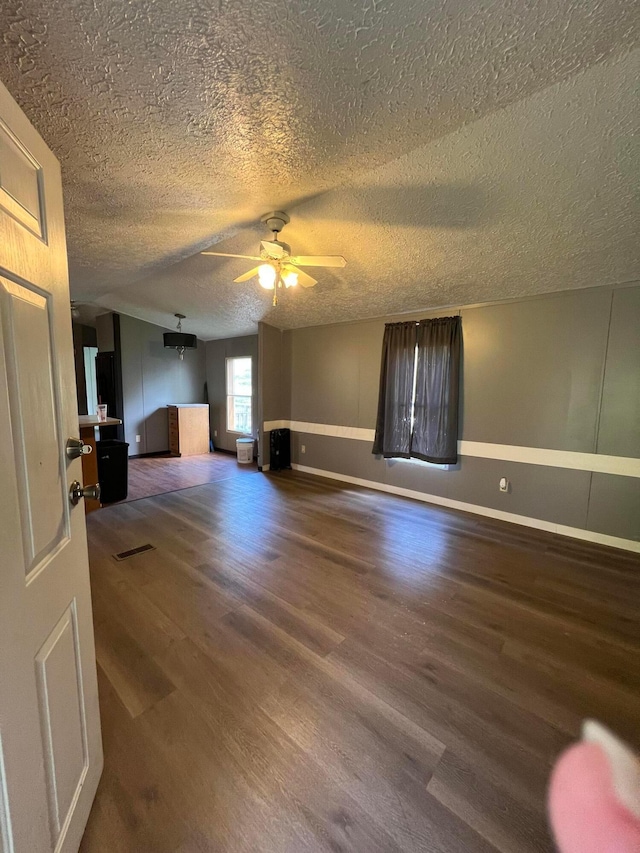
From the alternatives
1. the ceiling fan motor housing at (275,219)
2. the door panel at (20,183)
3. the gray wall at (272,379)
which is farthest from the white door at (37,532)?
the gray wall at (272,379)

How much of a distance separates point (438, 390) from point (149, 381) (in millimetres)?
5448

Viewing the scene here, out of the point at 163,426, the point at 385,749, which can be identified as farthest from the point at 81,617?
the point at 163,426

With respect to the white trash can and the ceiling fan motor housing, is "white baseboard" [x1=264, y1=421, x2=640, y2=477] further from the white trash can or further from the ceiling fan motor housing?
the white trash can

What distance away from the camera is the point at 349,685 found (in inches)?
64.5

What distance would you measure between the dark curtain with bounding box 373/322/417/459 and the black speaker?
6.29ft

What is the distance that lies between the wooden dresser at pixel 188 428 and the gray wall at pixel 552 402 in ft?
13.4

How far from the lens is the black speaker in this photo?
569 centimetres

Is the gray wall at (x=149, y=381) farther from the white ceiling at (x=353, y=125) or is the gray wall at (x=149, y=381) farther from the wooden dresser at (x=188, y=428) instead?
the white ceiling at (x=353, y=125)

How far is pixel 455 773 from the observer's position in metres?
1.27

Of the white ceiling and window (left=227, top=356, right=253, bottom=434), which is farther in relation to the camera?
window (left=227, top=356, right=253, bottom=434)

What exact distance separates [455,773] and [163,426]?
22.5ft

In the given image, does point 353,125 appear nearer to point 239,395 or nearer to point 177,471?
point 177,471

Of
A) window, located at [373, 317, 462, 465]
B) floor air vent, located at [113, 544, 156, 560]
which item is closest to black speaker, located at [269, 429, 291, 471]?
window, located at [373, 317, 462, 465]

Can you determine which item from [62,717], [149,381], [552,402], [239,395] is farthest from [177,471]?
[552,402]
